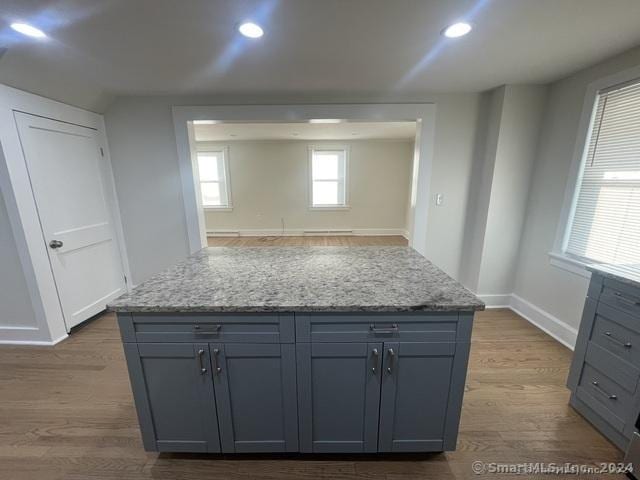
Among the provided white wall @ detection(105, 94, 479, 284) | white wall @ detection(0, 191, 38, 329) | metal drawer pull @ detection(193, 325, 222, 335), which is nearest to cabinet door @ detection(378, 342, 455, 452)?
metal drawer pull @ detection(193, 325, 222, 335)

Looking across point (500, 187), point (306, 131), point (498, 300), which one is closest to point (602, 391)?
point (498, 300)

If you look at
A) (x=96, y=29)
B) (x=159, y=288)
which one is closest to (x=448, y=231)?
(x=159, y=288)

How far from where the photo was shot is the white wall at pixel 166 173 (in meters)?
2.85

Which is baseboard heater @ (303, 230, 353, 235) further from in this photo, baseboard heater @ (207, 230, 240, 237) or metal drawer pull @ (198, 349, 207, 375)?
metal drawer pull @ (198, 349, 207, 375)

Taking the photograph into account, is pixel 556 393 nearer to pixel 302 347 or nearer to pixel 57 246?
pixel 302 347

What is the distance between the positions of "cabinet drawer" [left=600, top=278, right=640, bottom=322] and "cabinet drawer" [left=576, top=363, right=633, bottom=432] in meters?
0.42

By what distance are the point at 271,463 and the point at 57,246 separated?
2646 mm

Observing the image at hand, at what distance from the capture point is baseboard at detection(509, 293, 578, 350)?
233 centimetres

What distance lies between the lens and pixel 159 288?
1335mm

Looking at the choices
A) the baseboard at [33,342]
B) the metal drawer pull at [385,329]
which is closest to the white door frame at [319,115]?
the baseboard at [33,342]

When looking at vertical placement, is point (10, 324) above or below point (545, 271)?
below

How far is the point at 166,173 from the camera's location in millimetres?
3027

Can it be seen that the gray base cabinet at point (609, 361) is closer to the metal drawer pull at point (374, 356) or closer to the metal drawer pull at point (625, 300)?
the metal drawer pull at point (625, 300)

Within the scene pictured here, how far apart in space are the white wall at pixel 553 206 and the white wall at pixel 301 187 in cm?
390
